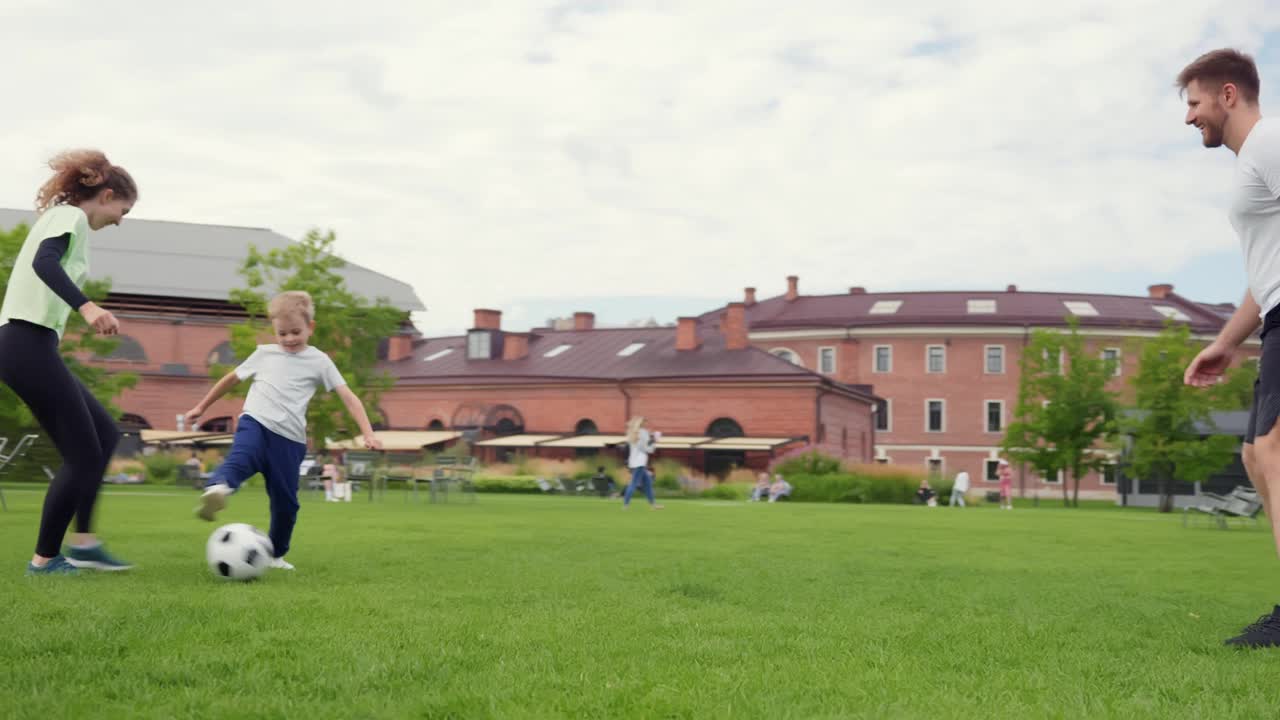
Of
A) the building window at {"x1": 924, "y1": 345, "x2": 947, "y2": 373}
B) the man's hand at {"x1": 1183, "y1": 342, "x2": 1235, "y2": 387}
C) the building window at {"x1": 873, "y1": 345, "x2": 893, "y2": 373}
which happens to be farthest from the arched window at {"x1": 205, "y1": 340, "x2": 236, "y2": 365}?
the man's hand at {"x1": 1183, "y1": 342, "x2": 1235, "y2": 387}

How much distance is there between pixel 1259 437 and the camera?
5141 millimetres

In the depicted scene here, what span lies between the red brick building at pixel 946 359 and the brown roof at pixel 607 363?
561 centimetres

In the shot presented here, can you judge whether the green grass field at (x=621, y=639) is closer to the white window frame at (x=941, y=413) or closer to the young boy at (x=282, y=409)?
the young boy at (x=282, y=409)

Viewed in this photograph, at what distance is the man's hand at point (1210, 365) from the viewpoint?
557 centimetres

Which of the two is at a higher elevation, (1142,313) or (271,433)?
(1142,313)

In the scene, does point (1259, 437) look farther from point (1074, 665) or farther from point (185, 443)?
point (185, 443)

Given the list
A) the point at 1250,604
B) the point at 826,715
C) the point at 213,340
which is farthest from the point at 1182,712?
the point at 213,340

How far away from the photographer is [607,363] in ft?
204

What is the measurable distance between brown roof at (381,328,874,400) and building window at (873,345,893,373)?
5.22 metres

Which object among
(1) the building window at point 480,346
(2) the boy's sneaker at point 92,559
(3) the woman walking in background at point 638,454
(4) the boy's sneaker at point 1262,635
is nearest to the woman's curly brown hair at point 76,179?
(2) the boy's sneaker at point 92,559

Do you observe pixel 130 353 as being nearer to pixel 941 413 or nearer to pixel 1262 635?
pixel 941 413

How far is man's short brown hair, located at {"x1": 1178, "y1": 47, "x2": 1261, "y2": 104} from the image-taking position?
5.23 meters

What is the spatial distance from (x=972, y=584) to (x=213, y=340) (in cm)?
5438

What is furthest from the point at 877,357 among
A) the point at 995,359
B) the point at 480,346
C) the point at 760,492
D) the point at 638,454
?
the point at 638,454
